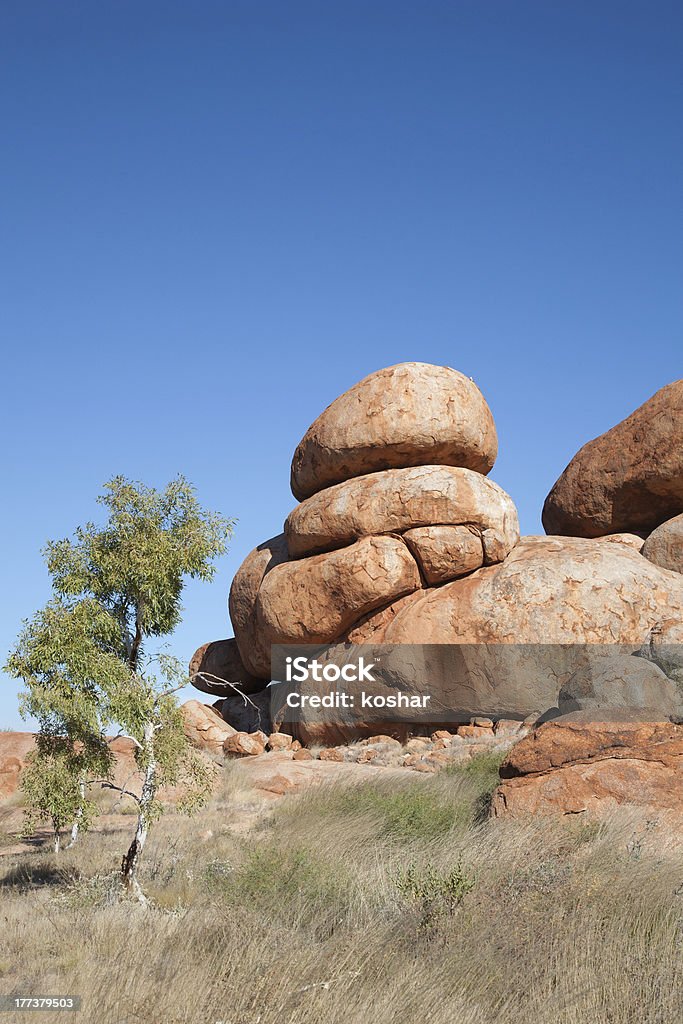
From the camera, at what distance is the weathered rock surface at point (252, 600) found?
81.1 ft

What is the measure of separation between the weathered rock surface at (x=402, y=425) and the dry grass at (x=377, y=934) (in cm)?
1286

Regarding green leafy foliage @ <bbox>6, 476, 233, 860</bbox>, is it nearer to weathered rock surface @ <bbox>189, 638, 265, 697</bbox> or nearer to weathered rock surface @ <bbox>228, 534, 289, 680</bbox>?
weathered rock surface @ <bbox>228, 534, 289, 680</bbox>

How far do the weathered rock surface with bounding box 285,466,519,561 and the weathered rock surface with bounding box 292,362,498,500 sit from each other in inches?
22.6

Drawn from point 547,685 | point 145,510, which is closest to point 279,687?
point 547,685

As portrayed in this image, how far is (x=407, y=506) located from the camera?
21.3 metres

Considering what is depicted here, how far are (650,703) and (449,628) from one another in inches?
222

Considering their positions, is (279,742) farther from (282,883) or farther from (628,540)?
(282,883)

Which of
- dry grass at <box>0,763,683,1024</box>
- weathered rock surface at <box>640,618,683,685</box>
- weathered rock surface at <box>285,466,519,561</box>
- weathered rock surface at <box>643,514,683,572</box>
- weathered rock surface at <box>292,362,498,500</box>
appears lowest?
dry grass at <box>0,763,683,1024</box>

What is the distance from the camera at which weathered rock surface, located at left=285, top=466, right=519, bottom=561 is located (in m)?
21.3

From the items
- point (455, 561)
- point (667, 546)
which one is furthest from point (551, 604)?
point (667, 546)

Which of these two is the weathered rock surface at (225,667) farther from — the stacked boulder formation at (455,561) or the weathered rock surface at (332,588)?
the weathered rock surface at (332,588)

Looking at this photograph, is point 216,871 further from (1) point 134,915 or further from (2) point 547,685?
(2) point 547,685

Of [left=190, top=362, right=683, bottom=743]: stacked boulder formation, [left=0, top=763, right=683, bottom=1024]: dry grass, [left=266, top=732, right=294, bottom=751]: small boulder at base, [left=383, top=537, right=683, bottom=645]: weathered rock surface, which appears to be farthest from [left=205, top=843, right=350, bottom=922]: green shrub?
[left=266, top=732, right=294, bottom=751]: small boulder at base

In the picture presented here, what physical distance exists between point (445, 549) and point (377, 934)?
48.8 ft
